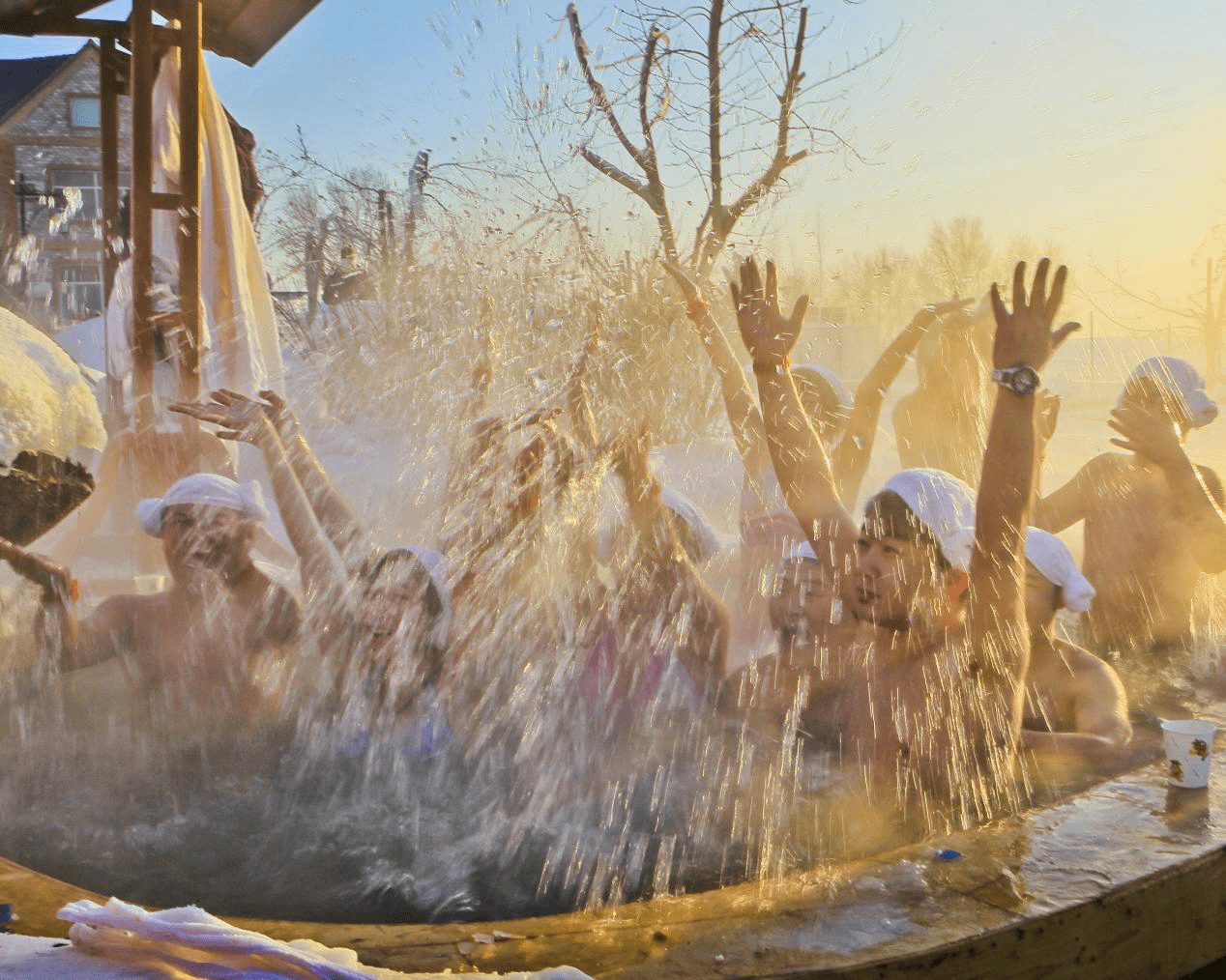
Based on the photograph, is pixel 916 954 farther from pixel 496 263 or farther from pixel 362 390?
pixel 362 390

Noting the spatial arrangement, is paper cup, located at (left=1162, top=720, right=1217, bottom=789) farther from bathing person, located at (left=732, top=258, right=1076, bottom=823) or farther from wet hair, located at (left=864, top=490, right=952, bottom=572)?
wet hair, located at (left=864, top=490, right=952, bottom=572)

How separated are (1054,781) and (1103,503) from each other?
2119mm

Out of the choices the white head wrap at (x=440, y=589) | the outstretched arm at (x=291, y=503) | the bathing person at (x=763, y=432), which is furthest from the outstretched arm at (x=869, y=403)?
the outstretched arm at (x=291, y=503)

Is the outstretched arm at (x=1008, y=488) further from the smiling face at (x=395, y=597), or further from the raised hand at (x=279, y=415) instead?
the raised hand at (x=279, y=415)

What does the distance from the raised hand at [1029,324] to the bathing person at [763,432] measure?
1.01 m

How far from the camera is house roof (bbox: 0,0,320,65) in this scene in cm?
502

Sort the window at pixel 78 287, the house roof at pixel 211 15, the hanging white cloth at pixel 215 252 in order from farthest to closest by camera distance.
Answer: the window at pixel 78 287
the house roof at pixel 211 15
the hanging white cloth at pixel 215 252

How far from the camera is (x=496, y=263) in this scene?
823 centimetres

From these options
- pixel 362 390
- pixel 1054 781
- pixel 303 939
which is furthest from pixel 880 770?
pixel 362 390

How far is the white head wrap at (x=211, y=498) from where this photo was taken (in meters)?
3.64

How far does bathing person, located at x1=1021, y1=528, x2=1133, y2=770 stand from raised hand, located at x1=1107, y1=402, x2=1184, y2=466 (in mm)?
1145

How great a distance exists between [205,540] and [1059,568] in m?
2.78

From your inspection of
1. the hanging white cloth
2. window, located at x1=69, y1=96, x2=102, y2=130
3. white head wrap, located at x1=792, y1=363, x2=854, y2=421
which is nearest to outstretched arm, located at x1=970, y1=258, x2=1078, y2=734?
white head wrap, located at x1=792, y1=363, x2=854, y2=421

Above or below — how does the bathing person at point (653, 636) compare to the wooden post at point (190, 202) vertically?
below
